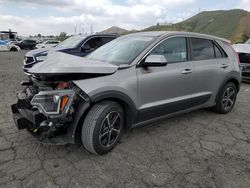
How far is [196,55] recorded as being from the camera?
170 inches

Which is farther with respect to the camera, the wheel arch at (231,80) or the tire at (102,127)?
the wheel arch at (231,80)

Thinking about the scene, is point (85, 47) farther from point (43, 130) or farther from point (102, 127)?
point (43, 130)

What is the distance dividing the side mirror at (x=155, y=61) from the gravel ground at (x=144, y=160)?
3.87ft

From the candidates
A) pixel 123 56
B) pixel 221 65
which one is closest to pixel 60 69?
pixel 123 56

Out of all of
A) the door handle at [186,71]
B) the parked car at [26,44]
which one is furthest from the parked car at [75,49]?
the parked car at [26,44]

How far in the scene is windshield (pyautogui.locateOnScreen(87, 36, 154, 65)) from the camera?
3.60m

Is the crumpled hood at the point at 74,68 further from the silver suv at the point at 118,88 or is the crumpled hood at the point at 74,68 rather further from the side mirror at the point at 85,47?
the side mirror at the point at 85,47

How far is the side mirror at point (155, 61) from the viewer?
3387 millimetres

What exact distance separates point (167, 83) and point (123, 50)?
87 centimetres

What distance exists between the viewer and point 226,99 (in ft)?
16.5

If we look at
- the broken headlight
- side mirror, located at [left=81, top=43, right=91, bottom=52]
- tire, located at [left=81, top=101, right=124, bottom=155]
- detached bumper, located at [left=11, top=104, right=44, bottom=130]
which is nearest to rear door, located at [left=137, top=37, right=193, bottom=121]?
tire, located at [left=81, top=101, right=124, bottom=155]

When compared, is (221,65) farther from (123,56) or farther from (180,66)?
(123,56)

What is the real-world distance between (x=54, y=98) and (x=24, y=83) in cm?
117

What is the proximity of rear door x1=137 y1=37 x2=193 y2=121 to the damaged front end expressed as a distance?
962 mm
